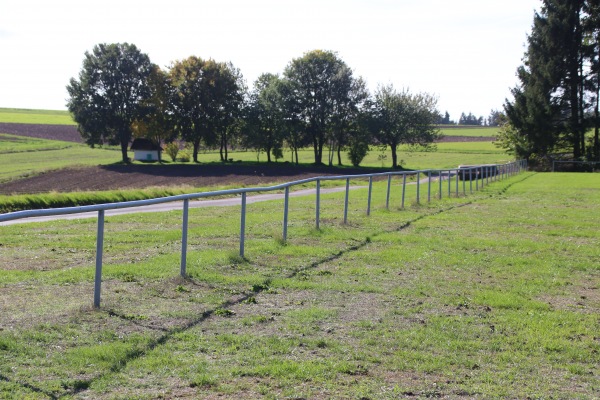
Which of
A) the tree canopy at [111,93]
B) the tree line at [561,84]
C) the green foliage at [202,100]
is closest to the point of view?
the tree line at [561,84]

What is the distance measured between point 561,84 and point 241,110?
37.7 metres

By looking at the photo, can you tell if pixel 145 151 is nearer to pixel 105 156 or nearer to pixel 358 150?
pixel 105 156

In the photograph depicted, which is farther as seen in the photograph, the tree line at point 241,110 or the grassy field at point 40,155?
the tree line at point 241,110

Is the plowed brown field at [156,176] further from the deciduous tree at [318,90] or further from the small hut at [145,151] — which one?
the small hut at [145,151]

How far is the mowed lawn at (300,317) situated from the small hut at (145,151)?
76.1 metres

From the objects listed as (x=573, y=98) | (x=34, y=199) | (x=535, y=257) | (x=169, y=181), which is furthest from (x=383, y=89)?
(x=535, y=257)

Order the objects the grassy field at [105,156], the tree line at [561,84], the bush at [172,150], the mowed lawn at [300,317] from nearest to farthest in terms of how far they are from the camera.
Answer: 1. the mowed lawn at [300,317]
2. the tree line at [561,84]
3. the grassy field at [105,156]
4. the bush at [172,150]

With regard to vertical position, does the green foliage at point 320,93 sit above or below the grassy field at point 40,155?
above

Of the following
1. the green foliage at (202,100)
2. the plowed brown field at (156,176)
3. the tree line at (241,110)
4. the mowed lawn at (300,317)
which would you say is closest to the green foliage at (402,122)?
the tree line at (241,110)

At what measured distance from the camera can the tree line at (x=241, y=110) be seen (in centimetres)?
7956

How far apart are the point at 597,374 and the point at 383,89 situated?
8024cm

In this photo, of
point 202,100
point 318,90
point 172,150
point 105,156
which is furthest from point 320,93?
point 105,156

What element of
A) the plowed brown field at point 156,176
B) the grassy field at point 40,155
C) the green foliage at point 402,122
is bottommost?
the plowed brown field at point 156,176

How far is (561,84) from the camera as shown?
6456cm
